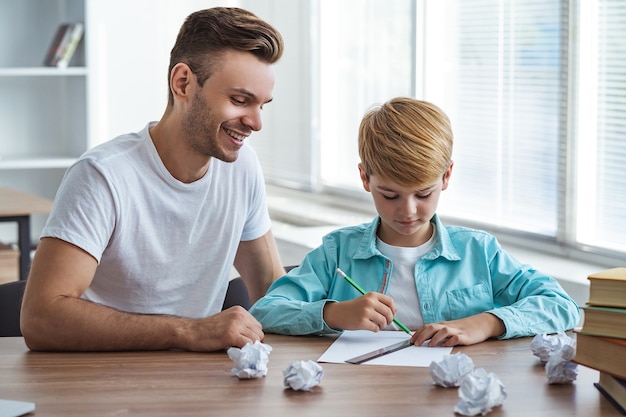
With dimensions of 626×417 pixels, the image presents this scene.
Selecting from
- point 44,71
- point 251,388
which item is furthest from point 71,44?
point 251,388

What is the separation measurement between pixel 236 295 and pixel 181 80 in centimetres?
51


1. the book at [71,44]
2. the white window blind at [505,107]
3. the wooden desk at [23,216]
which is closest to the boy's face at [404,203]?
the white window blind at [505,107]

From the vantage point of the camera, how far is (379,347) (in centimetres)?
172

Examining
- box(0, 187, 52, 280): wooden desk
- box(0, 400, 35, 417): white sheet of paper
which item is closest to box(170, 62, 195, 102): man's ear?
box(0, 400, 35, 417): white sheet of paper

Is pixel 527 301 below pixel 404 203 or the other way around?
below

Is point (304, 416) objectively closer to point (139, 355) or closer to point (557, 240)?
point (139, 355)

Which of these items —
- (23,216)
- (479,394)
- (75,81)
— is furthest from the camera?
(75,81)

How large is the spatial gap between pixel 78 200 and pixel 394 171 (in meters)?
0.59

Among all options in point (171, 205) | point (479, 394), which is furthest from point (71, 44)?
point (479, 394)

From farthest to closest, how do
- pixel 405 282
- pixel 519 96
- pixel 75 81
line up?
pixel 75 81 < pixel 519 96 < pixel 405 282

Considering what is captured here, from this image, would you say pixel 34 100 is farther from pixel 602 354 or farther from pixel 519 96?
pixel 602 354

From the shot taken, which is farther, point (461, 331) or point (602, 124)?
point (602, 124)

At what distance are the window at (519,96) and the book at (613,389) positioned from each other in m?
1.51

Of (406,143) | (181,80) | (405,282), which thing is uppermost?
(181,80)
